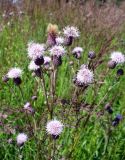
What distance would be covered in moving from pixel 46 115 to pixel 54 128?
292 millimetres

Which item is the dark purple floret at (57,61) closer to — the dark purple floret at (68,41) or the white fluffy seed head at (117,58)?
the dark purple floret at (68,41)

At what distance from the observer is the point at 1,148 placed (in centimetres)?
225

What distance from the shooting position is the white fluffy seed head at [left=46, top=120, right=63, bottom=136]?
5.50 ft

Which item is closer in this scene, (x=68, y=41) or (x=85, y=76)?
(x=85, y=76)

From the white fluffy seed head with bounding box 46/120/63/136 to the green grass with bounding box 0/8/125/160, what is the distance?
3.1 inches

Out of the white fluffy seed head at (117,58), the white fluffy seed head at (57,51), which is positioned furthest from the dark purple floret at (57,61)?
the white fluffy seed head at (117,58)

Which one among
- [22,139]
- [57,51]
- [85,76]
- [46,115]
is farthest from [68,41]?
[22,139]

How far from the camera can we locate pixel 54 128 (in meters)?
1.69

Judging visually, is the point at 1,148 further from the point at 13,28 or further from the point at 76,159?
the point at 13,28

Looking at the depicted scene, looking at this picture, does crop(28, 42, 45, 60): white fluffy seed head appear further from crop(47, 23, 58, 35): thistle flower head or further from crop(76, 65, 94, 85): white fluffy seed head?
crop(76, 65, 94, 85): white fluffy seed head

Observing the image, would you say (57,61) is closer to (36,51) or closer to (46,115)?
(36,51)

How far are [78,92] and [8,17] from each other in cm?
300

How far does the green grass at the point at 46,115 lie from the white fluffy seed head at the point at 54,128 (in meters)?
0.08

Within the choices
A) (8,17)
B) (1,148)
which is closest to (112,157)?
(1,148)
